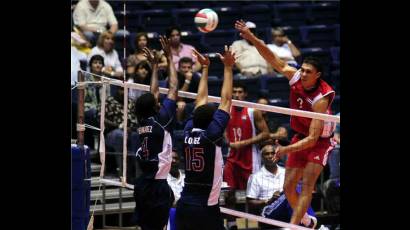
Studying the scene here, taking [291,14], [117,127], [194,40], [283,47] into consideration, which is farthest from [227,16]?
[117,127]

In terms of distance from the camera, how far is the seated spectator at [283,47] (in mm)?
14562

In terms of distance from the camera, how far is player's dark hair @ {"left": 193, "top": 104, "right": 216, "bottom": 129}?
8.37 meters

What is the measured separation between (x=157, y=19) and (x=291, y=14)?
8.55 ft

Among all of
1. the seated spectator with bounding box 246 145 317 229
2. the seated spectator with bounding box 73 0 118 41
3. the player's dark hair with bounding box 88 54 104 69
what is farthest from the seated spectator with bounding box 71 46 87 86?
the seated spectator with bounding box 246 145 317 229

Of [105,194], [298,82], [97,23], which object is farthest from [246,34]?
[97,23]

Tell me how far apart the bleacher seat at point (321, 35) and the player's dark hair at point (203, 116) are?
322 inches

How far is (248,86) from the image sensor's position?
14.1 meters

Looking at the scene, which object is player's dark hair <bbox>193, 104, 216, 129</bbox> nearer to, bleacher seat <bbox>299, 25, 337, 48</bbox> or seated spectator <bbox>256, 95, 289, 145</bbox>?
seated spectator <bbox>256, 95, 289, 145</bbox>

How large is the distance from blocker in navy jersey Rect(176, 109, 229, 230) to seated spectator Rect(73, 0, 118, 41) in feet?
21.3

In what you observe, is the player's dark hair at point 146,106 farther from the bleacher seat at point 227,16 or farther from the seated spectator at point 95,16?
the bleacher seat at point 227,16

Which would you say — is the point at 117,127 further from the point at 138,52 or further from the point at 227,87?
the point at 227,87

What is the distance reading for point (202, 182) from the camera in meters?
8.39

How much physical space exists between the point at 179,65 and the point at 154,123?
13.6ft
